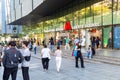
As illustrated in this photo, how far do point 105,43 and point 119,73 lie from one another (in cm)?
1626

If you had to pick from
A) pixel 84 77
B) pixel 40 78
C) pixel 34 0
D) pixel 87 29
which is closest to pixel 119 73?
pixel 84 77

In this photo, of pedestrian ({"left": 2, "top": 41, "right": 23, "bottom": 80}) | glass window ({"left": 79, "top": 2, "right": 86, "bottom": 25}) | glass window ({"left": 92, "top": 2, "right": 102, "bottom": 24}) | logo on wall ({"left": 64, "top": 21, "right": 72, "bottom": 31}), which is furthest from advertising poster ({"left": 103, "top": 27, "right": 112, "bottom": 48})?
pedestrian ({"left": 2, "top": 41, "right": 23, "bottom": 80})

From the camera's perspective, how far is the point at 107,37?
31.2 m

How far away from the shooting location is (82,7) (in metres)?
37.9

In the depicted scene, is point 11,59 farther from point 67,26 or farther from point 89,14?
point 67,26

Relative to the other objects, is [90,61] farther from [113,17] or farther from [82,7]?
[82,7]

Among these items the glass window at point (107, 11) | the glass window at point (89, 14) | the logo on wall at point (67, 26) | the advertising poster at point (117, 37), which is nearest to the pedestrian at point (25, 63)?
the advertising poster at point (117, 37)

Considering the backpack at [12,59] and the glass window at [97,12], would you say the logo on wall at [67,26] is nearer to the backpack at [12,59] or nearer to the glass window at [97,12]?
the glass window at [97,12]

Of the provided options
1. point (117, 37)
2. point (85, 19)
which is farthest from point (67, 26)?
point (117, 37)

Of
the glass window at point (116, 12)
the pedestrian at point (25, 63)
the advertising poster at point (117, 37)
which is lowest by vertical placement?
the pedestrian at point (25, 63)

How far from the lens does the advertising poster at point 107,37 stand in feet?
100

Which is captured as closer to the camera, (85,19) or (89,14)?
(89,14)

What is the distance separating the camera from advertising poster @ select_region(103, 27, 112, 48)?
30.5 metres

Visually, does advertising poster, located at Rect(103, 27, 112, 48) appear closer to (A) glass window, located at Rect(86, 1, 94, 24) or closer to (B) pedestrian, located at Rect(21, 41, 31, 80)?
(A) glass window, located at Rect(86, 1, 94, 24)
